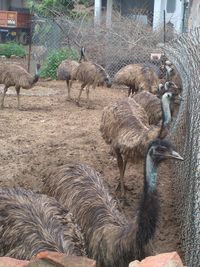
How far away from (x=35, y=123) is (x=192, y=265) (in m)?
6.67

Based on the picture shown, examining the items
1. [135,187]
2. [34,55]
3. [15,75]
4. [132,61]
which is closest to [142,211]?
[135,187]

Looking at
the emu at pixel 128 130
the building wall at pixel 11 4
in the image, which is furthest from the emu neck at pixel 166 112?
the building wall at pixel 11 4

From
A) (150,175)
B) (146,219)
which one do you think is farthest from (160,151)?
(146,219)

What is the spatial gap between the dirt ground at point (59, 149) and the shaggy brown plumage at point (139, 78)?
0.81 metres

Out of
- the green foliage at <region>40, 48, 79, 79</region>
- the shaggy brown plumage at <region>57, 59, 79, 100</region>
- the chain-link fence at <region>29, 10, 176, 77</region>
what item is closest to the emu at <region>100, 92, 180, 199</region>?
the shaggy brown plumage at <region>57, 59, 79, 100</region>

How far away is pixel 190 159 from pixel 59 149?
3.52m

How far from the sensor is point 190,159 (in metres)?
4.32

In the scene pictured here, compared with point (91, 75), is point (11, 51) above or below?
above

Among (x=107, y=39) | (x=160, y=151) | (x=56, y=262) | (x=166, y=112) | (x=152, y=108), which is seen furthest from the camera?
(x=107, y=39)

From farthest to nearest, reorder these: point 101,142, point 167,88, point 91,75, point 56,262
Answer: point 91,75 < point 167,88 < point 101,142 < point 56,262

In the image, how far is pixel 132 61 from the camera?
48.9 ft

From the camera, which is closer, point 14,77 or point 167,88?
point 167,88

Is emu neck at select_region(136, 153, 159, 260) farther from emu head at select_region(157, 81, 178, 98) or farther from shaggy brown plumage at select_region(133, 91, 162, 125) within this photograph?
emu head at select_region(157, 81, 178, 98)

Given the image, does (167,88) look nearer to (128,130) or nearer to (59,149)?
(59,149)
